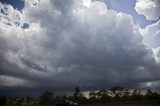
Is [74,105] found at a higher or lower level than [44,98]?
lower

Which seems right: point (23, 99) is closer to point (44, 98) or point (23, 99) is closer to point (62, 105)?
point (44, 98)

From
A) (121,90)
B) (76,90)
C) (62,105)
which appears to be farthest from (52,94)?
(62,105)

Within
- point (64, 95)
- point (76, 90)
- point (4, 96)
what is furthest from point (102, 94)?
point (4, 96)

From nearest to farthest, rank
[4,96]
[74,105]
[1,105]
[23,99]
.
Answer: [74,105] → [1,105] → [4,96] → [23,99]

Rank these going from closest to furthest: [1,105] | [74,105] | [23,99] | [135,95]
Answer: [74,105]
[1,105]
[135,95]
[23,99]

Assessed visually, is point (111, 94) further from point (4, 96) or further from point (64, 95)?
point (4, 96)

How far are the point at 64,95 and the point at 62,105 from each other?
3829 inches

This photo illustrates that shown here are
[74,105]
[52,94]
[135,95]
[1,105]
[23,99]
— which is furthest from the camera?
[23,99]

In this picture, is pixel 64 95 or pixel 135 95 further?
pixel 64 95

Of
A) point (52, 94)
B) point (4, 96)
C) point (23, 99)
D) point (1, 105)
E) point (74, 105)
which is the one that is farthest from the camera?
Answer: point (23, 99)

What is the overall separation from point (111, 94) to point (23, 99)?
2777 inches

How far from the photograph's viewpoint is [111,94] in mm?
148000

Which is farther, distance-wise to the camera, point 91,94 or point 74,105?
point 91,94

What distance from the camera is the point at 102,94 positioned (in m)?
147
